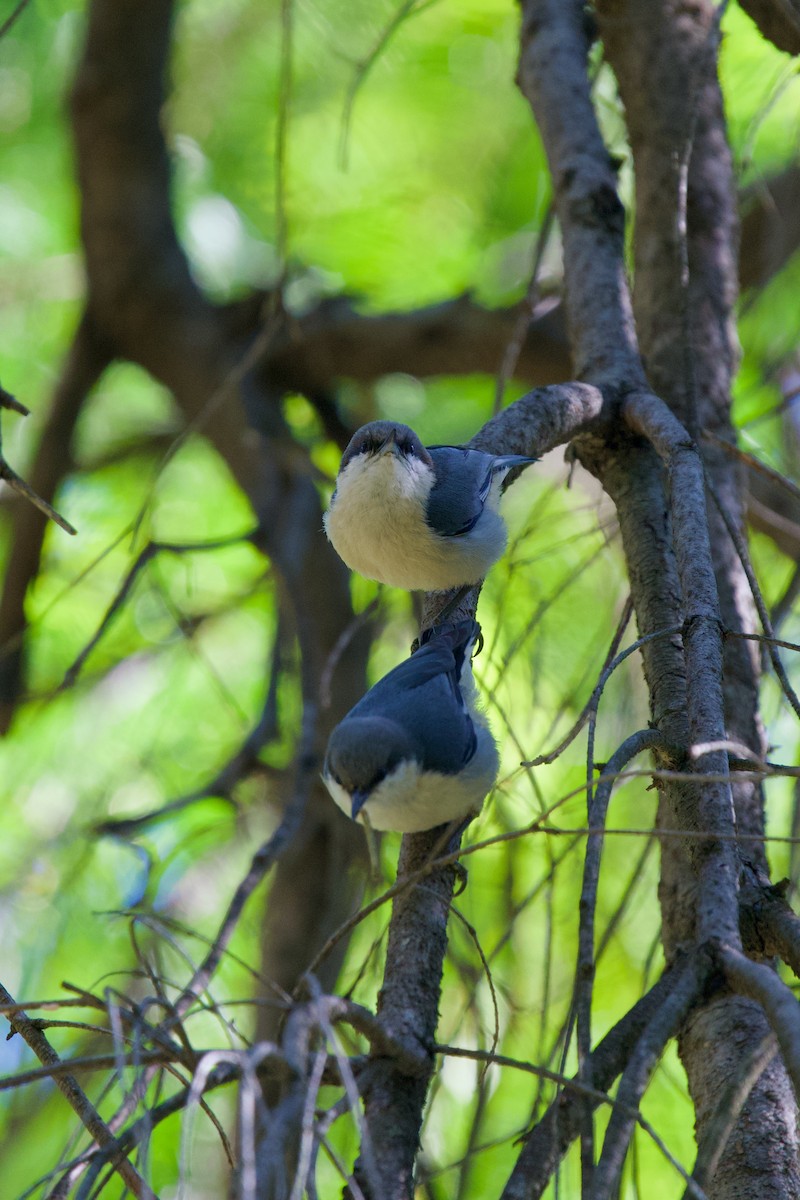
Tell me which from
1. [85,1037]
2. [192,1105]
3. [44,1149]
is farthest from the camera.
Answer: [44,1149]

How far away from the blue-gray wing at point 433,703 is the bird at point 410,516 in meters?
0.21

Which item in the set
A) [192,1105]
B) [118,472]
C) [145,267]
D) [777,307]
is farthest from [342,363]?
[192,1105]

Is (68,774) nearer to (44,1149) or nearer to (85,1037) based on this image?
(44,1149)

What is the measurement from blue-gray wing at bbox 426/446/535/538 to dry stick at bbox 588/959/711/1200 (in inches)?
54.8

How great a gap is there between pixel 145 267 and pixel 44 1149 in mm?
3023

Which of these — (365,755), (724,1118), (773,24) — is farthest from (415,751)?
(773,24)

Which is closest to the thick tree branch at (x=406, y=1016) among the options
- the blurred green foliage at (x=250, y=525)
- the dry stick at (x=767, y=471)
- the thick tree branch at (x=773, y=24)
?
the dry stick at (x=767, y=471)

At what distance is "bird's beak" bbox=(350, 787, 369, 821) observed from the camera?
6.92 feet

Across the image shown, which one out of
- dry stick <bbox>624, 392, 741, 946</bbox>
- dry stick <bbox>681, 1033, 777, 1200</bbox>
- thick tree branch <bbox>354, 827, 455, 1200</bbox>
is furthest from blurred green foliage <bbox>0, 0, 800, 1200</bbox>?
dry stick <bbox>681, 1033, 777, 1200</bbox>

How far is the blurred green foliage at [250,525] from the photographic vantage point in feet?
10.5

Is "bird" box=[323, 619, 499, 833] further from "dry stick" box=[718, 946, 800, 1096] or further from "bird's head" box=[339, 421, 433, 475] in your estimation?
"dry stick" box=[718, 946, 800, 1096]

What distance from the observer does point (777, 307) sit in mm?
3928

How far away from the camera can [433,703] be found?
2.31m

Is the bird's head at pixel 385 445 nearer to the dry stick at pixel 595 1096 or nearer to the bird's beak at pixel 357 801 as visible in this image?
the bird's beak at pixel 357 801
